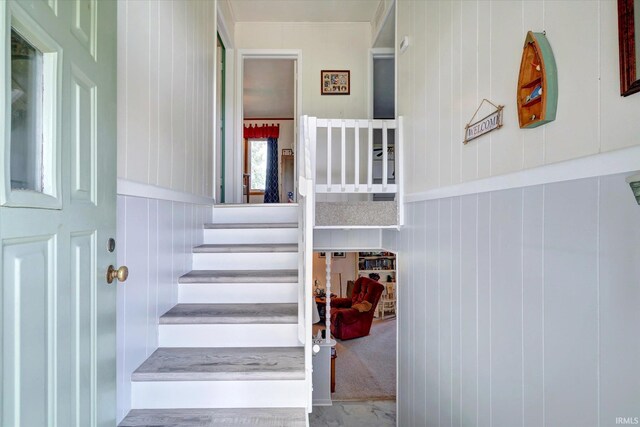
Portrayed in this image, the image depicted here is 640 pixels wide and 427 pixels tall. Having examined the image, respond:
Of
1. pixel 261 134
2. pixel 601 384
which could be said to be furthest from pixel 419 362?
pixel 261 134

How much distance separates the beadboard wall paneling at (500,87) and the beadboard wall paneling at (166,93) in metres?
1.52

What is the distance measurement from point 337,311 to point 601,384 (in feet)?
20.9

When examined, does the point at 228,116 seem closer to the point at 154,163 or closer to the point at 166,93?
the point at 166,93

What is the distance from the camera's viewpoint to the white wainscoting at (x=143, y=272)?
1472 mm

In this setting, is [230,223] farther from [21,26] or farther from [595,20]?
[595,20]

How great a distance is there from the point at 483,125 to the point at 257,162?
7562mm

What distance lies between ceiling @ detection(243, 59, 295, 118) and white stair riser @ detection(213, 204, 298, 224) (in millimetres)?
2569

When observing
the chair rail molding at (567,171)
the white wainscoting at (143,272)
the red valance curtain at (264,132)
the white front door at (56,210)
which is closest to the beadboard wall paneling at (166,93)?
the white wainscoting at (143,272)

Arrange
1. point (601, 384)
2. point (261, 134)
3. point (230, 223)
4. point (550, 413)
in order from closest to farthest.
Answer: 1. point (601, 384)
2. point (550, 413)
3. point (230, 223)
4. point (261, 134)

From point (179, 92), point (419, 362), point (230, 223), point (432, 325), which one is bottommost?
point (419, 362)

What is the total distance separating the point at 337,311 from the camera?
23.3ft

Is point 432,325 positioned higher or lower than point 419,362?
higher

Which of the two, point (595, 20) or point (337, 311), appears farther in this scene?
point (337, 311)

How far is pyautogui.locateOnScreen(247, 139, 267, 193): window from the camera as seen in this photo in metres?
8.66
